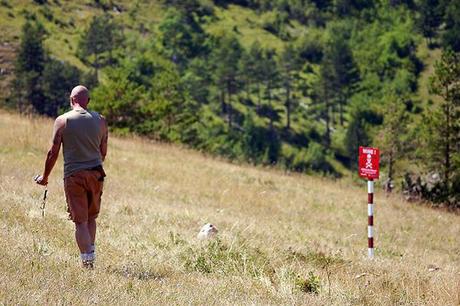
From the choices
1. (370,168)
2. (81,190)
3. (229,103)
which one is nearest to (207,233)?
(370,168)

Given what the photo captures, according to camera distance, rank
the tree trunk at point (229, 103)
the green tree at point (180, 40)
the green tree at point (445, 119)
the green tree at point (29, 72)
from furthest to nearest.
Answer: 1. the green tree at point (180, 40)
2. the tree trunk at point (229, 103)
3. the green tree at point (29, 72)
4. the green tree at point (445, 119)

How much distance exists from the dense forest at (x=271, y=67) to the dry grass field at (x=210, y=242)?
88.6 ft

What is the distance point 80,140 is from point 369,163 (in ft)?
20.7

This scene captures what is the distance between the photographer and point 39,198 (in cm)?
1071

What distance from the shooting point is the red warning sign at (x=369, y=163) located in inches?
448

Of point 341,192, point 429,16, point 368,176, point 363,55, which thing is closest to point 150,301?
point 368,176

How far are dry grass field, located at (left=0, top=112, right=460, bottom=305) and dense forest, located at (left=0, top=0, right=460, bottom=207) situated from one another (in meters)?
27.0

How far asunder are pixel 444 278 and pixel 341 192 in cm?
1095

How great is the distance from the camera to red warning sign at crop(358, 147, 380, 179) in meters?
11.4

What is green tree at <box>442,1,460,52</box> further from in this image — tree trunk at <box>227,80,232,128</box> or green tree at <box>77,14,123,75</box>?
green tree at <box>77,14,123,75</box>

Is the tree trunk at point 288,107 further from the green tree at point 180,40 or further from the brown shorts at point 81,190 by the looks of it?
the brown shorts at point 81,190

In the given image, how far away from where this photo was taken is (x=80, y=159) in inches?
262

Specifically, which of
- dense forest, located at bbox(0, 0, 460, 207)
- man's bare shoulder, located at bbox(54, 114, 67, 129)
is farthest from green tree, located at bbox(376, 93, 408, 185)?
man's bare shoulder, located at bbox(54, 114, 67, 129)

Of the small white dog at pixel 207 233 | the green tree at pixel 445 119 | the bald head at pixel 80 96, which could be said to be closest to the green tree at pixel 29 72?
the green tree at pixel 445 119
